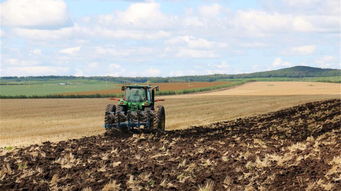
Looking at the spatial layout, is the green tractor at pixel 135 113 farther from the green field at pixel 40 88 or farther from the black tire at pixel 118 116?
the green field at pixel 40 88

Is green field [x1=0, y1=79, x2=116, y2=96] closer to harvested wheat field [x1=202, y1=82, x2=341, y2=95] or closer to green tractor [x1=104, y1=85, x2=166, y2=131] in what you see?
harvested wheat field [x1=202, y1=82, x2=341, y2=95]

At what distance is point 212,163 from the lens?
14117 mm

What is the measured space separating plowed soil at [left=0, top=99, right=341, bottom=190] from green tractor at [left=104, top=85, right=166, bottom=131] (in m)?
A: 1.27

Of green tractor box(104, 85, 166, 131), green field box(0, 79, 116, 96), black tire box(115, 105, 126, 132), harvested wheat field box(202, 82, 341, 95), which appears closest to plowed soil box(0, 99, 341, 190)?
green tractor box(104, 85, 166, 131)

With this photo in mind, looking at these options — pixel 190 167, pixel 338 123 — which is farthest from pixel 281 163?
pixel 338 123

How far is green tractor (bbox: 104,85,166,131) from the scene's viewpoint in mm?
→ 22609

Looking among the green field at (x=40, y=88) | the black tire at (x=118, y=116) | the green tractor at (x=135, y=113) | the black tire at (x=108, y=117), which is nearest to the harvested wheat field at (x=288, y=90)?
the green field at (x=40, y=88)

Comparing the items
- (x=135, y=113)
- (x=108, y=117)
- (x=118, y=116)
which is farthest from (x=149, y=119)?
(x=108, y=117)

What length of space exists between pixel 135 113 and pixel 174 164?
8.80 meters

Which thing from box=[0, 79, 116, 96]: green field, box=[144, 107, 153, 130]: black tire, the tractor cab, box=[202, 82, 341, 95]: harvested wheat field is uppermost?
the tractor cab

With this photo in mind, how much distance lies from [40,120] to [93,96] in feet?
129

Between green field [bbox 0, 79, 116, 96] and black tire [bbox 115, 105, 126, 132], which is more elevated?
black tire [bbox 115, 105, 126, 132]

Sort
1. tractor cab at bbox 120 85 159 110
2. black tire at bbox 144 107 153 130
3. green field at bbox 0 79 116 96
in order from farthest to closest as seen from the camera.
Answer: green field at bbox 0 79 116 96
tractor cab at bbox 120 85 159 110
black tire at bbox 144 107 153 130

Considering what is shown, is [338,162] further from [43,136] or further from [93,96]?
[93,96]
